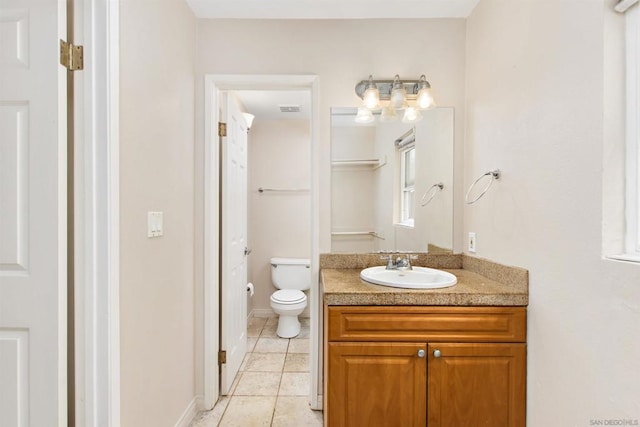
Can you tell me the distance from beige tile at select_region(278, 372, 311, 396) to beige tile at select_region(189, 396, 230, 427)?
361 millimetres

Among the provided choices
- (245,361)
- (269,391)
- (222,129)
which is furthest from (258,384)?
(222,129)

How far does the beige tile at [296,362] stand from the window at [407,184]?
53.2 inches

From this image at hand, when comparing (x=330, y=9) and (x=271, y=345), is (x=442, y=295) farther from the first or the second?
(x=271, y=345)

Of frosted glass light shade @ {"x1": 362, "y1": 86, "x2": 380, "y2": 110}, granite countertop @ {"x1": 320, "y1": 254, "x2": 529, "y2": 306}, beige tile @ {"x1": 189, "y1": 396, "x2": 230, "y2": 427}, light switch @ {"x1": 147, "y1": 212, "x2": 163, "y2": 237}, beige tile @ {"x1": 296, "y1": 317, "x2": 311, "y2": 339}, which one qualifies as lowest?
beige tile @ {"x1": 189, "y1": 396, "x2": 230, "y2": 427}

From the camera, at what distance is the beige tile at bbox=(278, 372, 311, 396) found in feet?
6.62

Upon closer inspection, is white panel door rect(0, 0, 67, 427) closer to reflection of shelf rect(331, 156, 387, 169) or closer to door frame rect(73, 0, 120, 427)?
door frame rect(73, 0, 120, 427)

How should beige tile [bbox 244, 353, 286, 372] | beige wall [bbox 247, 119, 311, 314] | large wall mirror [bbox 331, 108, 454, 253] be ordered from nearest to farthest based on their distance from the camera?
large wall mirror [bbox 331, 108, 454, 253] → beige tile [bbox 244, 353, 286, 372] → beige wall [bbox 247, 119, 311, 314]

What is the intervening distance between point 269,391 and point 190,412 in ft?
1.62

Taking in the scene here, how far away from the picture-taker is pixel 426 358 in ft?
4.19

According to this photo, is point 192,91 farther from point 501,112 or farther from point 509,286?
point 509,286

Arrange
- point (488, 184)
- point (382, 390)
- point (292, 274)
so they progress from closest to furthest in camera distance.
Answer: point (382, 390), point (488, 184), point (292, 274)

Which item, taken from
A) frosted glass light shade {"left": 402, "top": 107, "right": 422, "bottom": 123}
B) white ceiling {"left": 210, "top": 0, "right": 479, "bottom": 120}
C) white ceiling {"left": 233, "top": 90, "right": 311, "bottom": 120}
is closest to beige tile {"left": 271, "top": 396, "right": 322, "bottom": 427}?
frosted glass light shade {"left": 402, "top": 107, "right": 422, "bottom": 123}

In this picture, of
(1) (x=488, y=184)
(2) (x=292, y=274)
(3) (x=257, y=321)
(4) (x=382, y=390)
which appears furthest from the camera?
(3) (x=257, y=321)

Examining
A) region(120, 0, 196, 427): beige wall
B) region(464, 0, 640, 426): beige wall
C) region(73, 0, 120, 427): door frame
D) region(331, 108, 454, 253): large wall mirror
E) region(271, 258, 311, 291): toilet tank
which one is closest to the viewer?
region(464, 0, 640, 426): beige wall
